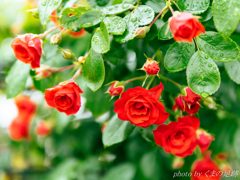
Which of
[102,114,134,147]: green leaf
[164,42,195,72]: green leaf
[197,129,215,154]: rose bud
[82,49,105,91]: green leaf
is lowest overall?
[197,129,215,154]: rose bud

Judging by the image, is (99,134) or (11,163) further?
(11,163)

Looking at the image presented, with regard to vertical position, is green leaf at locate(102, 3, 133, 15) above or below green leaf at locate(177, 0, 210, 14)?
below

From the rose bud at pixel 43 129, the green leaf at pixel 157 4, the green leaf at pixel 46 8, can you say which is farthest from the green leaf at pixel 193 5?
the rose bud at pixel 43 129

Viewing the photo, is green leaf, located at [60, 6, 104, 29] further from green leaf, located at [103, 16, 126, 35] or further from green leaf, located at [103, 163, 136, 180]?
green leaf, located at [103, 163, 136, 180]

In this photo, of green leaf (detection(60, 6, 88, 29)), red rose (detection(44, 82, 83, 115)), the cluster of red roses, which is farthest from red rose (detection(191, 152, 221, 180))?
the cluster of red roses

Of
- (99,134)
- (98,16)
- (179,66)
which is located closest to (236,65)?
(179,66)

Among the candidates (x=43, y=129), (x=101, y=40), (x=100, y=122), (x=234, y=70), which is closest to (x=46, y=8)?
(x=101, y=40)

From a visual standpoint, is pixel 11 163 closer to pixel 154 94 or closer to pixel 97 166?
pixel 97 166
